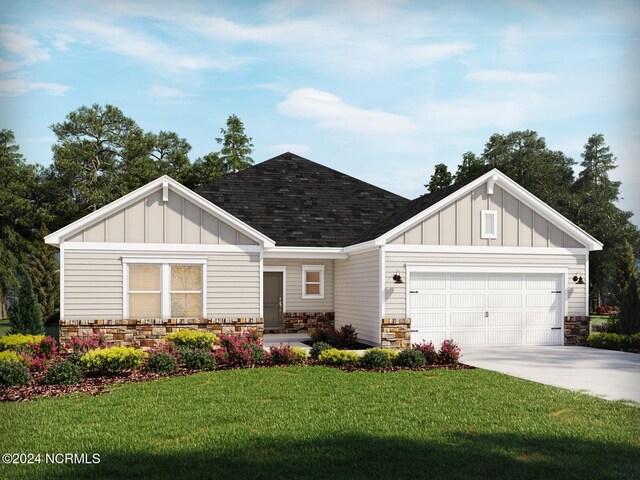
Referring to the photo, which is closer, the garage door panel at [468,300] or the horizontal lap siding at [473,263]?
the horizontal lap siding at [473,263]

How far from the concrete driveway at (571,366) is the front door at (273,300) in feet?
21.0

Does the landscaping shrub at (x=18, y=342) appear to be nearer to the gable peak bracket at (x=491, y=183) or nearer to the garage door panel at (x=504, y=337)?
the garage door panel at (x=504, y=337)

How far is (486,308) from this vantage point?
1747 cm

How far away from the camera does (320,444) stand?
719cm

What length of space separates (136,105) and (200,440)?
4.03 m

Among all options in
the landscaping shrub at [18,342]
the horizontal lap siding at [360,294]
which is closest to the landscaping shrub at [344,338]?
the horizontal lap siding at [360,294]

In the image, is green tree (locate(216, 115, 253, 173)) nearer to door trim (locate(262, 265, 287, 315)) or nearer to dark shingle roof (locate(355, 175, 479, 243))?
door trim (locate(262, 265, 287, 315))

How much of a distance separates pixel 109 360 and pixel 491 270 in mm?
9694

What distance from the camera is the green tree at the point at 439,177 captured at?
36.2 m

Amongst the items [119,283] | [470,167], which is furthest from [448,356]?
[470,167]

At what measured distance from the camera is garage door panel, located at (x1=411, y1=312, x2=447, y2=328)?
Result: 16.9m

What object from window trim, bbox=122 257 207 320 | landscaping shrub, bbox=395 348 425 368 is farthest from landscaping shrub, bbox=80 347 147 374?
landscaping shrub, bbox=395 348 425 368

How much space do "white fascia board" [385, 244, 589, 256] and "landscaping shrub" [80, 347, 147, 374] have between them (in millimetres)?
6862

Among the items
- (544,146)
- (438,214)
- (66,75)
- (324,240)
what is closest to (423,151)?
(66,75)
